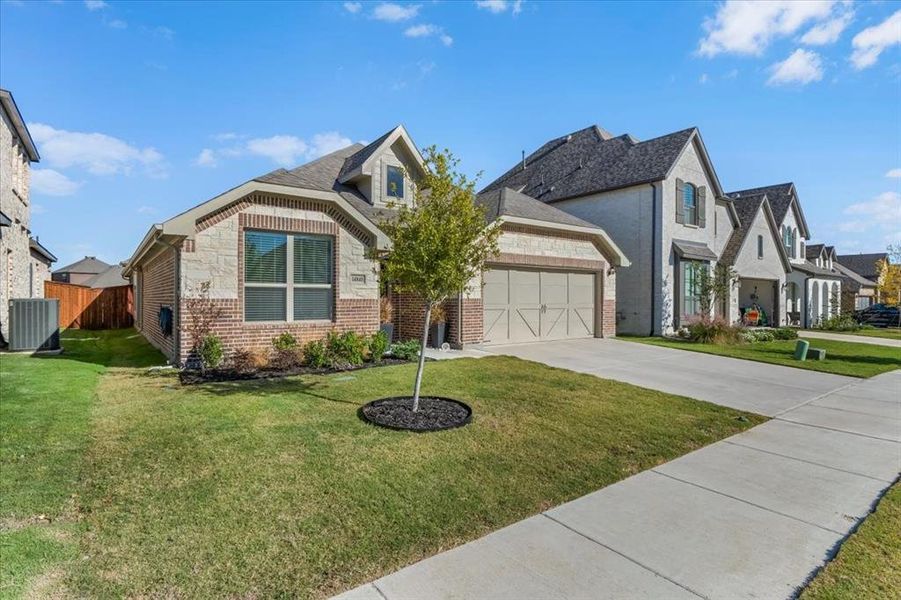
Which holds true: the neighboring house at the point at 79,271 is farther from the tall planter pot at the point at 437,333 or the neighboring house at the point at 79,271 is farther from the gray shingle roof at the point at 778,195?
→ the gray shingle roof at the point at 778,195

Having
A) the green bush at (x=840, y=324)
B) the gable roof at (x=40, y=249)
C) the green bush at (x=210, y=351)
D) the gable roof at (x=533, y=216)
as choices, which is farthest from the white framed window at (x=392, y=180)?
the green bush at (x=840, y=324)

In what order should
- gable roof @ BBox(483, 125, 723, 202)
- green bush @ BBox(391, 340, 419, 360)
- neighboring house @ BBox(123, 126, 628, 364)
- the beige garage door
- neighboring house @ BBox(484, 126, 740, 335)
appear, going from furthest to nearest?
gable roof @ BBox(483, 125, 723, 202) → neighboring house @ BBox(484, 126, 740, 335) → the beige garage door → green bush @ BBox(391, 340, 419, 360) → neighboring house @ BBox(123, 126, 628, 364)

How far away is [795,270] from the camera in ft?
89.5

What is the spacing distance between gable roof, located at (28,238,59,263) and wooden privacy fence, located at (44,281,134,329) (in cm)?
147

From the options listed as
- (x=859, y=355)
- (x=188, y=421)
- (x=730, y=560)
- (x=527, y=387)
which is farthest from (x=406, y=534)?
(x=859, y=355)

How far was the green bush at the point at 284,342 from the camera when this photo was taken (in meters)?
9.96

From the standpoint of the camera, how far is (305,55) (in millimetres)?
11258

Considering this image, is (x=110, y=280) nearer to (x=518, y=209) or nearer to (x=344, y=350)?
(x=344, y=350)

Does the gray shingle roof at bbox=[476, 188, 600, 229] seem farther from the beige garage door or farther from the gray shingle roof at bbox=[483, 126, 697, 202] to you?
the gray shingle roof at bbox=[483, 126, 697, 202]

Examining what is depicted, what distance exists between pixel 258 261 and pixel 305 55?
535cm

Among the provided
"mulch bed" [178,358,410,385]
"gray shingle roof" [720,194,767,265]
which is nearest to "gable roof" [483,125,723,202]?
"gray shingle roof" [720,194,767,265]

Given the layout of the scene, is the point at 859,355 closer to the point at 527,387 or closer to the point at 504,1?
the point at 527,387

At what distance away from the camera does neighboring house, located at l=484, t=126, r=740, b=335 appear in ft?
61.3

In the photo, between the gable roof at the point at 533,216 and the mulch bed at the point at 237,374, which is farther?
the gable roof at the point at 533,216
